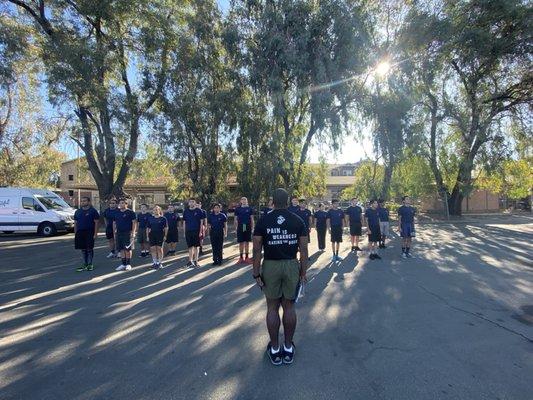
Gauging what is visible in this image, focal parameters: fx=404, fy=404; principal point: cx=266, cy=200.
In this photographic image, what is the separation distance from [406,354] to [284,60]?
55.3ft

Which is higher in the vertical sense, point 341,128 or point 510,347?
point 341,128

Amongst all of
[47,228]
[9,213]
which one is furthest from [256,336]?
[9,213]

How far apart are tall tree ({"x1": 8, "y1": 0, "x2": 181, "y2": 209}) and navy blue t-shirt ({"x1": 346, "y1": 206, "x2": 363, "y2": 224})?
12246 millimetres

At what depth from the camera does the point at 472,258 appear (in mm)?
Answer: 11227

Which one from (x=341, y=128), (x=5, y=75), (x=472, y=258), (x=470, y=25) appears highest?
(x=470, y=25)

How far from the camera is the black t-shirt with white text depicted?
14.3 ft

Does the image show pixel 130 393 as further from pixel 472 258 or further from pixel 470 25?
pixel 470 25

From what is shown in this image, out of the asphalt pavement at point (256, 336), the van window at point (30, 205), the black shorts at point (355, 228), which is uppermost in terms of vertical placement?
the van window at point (30, 205)

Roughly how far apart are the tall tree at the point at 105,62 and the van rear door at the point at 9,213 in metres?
4.39

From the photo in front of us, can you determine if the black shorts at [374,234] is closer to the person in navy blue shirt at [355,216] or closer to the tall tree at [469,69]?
the person in navy blue shirt at [355,216]

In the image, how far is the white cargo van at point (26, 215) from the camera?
2002 centimetres

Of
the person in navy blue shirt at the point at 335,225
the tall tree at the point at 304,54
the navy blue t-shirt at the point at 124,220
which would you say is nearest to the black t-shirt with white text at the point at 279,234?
the navy blue t-shirt at the point at 124,220

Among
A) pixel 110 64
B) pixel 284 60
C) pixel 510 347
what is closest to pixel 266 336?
pixel 510 347

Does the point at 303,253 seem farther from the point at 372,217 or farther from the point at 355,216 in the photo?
the point at 355,216
